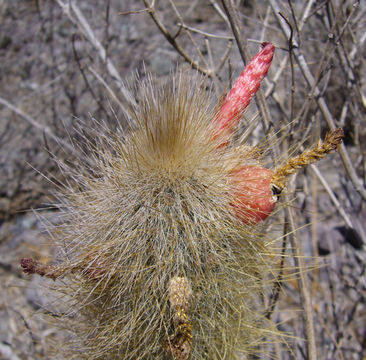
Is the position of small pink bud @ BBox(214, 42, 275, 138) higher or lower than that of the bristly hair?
higher

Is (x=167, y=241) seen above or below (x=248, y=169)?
below

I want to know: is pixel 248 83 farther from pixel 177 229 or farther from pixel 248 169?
pixel 177 229

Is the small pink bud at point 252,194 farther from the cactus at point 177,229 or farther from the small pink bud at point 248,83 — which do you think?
the small pink bud at point 248,83

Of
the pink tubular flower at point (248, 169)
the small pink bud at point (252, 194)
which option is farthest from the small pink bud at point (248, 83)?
the small pink bud at point (252, 194)

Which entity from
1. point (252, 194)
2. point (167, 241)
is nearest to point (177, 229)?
point (167, 241)

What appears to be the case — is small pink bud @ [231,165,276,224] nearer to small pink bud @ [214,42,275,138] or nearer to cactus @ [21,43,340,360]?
cactus @ [21,43,340,360]

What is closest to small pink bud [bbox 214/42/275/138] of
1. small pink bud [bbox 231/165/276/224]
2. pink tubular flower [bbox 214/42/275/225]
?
pink tubular flower [bbox 214/42/275/225]

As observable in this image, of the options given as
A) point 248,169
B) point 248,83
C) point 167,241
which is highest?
point 248,83
